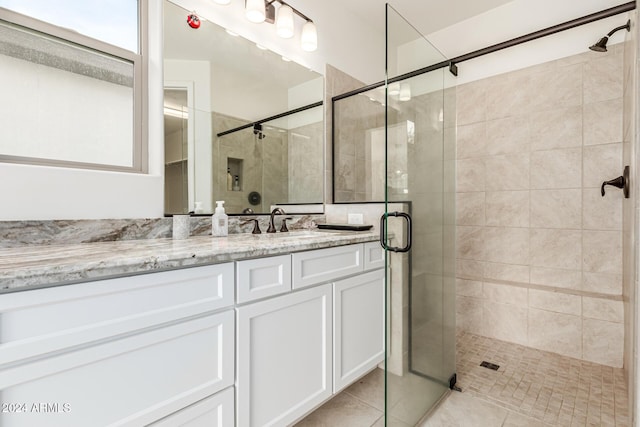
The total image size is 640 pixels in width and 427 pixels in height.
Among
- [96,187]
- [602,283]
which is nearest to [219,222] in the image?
[96,187]

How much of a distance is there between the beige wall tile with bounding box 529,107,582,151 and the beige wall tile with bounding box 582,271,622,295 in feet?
3.01

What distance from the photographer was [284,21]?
2.00 meters

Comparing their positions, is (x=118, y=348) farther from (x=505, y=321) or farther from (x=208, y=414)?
(x=505, y=321)

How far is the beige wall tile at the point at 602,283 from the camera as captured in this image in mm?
2057

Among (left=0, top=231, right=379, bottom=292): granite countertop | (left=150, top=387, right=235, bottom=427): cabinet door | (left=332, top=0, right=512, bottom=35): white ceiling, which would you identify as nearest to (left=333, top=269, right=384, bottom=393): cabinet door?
(left=0, top=231, right=379, bottom=292): granite countertop

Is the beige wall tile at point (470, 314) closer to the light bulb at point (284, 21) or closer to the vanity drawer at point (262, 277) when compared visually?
the vanity drawer at point (262, 277)

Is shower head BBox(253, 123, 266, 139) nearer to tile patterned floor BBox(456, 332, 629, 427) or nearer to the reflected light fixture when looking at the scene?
the reflected light fixture

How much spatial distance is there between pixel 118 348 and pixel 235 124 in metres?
1.37

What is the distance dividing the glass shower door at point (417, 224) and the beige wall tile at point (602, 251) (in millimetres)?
1090

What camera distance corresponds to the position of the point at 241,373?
1.10 metres

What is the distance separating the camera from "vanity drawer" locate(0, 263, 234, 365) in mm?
673

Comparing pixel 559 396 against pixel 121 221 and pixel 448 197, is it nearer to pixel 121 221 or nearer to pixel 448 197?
pixel 448 197

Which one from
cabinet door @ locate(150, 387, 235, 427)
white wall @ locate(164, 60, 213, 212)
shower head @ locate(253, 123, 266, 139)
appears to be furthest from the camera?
shower head @ locate(253, 123, 266, 139)

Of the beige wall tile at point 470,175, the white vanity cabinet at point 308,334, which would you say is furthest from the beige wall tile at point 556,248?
the white vanity cabinet at point 308,334
